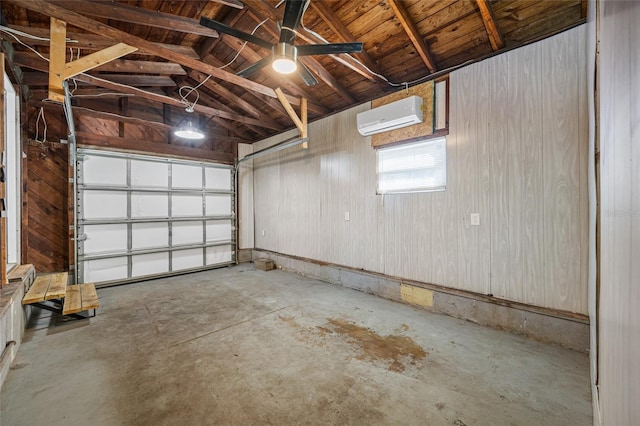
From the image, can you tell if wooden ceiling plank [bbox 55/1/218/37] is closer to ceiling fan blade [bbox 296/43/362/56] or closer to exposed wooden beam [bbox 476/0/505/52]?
ceiling fan blade [bbox 296/43/362/56]

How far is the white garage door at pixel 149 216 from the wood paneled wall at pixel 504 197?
3.56 m

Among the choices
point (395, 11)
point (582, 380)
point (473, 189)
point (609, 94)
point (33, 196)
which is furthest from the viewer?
point (33, 196)

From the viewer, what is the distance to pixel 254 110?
5422mm

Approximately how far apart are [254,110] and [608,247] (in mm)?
5465

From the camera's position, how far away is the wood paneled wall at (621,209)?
782 millimetres

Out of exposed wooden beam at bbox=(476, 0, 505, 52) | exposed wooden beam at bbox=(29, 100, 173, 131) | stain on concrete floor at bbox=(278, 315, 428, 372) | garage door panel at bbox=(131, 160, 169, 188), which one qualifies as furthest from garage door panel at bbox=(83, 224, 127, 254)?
exposed wooden beam at bbox=(476, 0, 505, 52)

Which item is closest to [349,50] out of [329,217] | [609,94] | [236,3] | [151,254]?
[236,3]

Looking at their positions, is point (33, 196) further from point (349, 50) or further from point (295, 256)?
point (349, 50)

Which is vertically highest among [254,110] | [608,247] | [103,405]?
[254,110]

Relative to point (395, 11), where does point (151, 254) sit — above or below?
below

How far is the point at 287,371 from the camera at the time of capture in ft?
7.32

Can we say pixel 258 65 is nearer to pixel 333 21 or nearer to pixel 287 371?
pixel 333 21

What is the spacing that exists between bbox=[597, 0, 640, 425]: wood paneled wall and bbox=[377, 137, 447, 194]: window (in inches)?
88.2

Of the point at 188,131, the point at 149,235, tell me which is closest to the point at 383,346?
the point at 188,131
